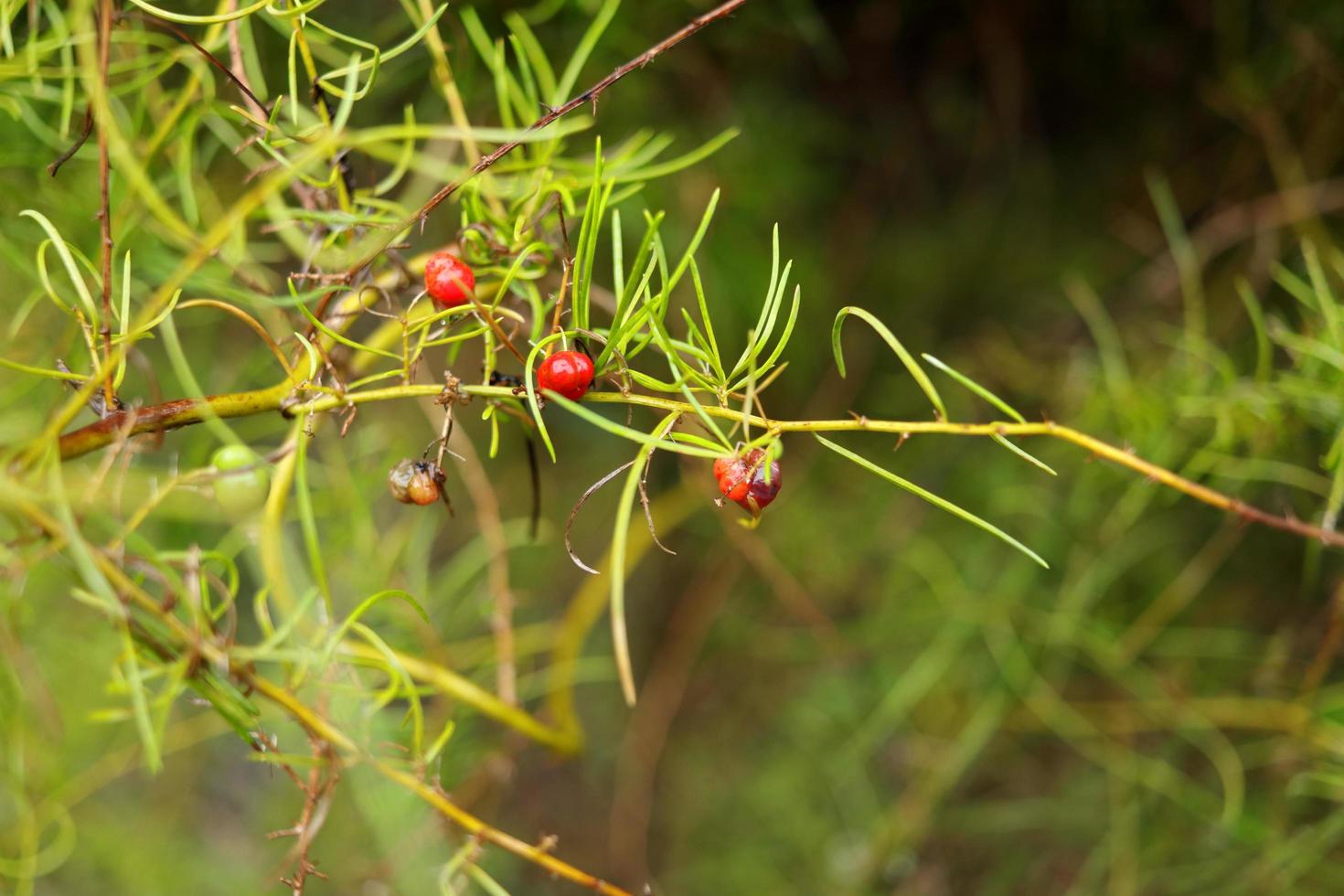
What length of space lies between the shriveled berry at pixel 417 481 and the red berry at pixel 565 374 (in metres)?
0.05

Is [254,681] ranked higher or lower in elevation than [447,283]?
lower

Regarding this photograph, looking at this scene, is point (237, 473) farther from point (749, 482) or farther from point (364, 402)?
point (749, 482)

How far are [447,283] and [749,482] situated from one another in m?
0.10

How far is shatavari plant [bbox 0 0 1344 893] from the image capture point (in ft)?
0.80

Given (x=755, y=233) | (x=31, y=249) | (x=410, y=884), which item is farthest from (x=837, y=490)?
(x=31, y=249)

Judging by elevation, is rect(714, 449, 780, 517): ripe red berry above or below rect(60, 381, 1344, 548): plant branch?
below

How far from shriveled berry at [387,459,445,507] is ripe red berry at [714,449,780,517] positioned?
0.27 ft

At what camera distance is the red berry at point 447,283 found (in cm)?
25

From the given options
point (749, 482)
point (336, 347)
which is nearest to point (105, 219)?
point (336, 347)

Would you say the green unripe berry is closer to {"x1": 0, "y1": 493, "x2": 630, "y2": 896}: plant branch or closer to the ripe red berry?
{"x1": 0, "y1": 493, "x2": 630, "y2": 896}: plant branch

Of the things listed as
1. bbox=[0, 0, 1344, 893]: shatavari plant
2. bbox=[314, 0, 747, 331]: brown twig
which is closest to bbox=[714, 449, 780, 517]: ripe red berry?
bbox=[0, 0, 1344, 893]: shatavari plant

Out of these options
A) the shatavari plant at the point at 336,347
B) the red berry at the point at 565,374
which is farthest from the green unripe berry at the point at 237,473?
the red berry at the point at 565,374

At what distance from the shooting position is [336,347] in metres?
0.32

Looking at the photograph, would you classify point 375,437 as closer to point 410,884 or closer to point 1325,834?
point 410,884
